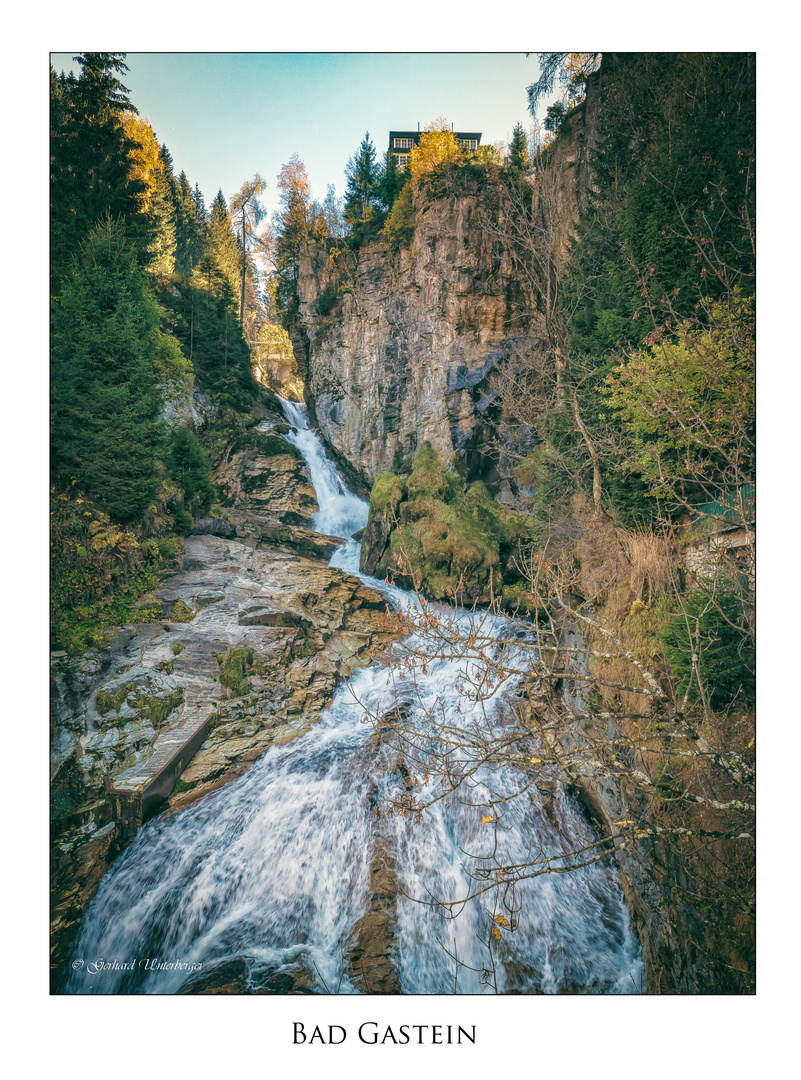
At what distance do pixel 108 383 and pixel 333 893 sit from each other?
701 cm

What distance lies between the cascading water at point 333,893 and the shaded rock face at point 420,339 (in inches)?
347

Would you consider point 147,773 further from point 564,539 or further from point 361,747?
point 564,539

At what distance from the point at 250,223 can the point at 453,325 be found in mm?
6593

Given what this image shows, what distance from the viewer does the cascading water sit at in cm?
383

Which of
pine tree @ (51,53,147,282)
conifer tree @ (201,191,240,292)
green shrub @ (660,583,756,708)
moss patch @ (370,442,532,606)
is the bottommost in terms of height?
green shrub @ (660,583,756,708)

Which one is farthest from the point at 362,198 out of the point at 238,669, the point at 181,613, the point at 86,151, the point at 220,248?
the point at 238,669

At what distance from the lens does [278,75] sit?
4.32 m

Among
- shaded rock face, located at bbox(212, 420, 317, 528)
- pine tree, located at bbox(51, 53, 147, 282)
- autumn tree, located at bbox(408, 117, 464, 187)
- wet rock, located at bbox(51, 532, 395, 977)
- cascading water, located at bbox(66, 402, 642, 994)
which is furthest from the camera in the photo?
shaded rock face, located at bbox(212, 420, 317, 528)

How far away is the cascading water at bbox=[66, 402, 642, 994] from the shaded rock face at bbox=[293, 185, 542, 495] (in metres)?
8.81

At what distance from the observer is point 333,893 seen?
4352 mm

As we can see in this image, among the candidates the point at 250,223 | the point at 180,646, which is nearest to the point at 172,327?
the point at 250,223

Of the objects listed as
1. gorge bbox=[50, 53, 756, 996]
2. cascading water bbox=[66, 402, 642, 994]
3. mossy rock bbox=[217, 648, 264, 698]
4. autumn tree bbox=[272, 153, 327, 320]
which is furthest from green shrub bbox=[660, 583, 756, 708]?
autumn tree bbox=[272, 153, 327, 320]

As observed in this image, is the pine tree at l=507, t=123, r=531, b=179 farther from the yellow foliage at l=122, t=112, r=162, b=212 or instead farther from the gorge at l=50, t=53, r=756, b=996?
the yellow foliage at l=122, t=112, r=162, b=212

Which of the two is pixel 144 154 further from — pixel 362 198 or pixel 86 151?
pixel 362 198
